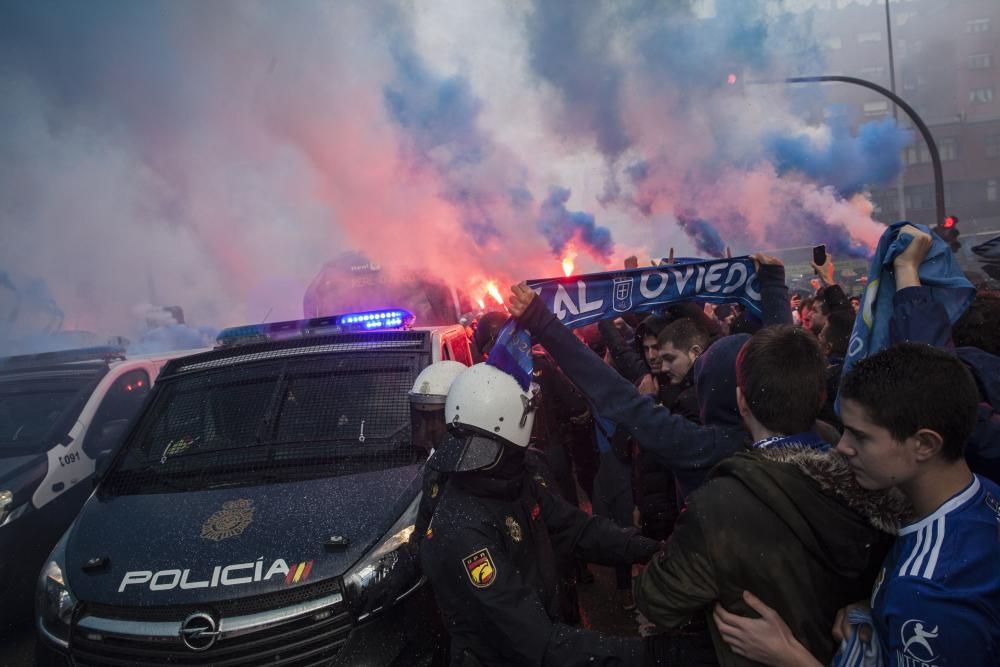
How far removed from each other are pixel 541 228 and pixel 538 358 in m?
9.34

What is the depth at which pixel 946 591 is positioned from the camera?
1276 mm

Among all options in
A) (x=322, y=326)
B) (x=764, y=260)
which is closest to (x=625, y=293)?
(x=764, y=260)

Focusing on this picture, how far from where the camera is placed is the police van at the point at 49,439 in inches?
178

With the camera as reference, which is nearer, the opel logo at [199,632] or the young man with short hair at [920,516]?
the young man with short hair at [920,516]

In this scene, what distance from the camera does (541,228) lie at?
14.1 meters

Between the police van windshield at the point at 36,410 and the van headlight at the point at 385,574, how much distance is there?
3718mm

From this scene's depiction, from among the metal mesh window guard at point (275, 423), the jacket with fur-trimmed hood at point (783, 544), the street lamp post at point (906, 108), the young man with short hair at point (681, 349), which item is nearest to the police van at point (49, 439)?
the metal mesh window guard at point (275, 423)

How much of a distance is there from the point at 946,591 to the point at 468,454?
145cm

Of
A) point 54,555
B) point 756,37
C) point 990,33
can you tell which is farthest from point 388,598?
point 990,33

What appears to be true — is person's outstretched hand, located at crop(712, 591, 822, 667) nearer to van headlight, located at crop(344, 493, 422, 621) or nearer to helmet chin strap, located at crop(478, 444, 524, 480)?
helmet chin strap, located at crop(478, 444, 524, 480)

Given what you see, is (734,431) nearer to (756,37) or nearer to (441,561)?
(441,561)

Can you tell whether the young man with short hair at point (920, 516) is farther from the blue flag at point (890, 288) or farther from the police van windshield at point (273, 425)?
the police van windshield at point (273, 425)

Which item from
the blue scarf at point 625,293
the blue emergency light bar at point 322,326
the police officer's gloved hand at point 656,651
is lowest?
the police officer's gloved hand at point 656,651

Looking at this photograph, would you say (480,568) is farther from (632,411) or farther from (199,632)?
(199,632)
